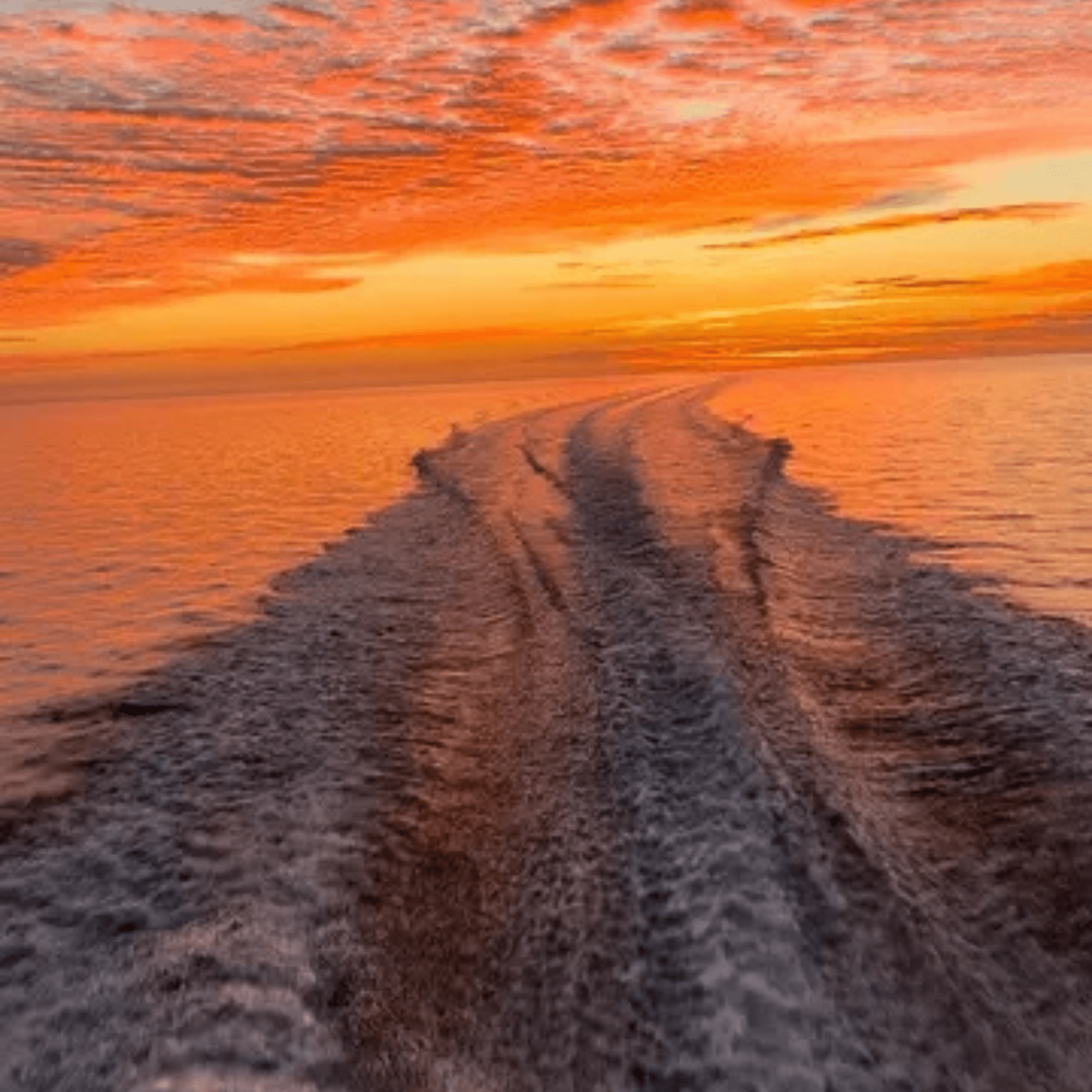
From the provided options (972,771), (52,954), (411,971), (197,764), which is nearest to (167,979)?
(52,954)

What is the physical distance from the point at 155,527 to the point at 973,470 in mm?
17370

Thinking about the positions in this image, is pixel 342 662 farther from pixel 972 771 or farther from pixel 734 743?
pixel 972 771

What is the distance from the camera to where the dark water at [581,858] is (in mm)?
4777

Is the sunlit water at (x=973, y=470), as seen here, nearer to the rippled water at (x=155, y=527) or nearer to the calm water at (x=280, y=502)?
the calm water at (x=280, y=502)

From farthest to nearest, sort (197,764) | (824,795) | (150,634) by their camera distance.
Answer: (150,634) < (197,764) < (824,795)

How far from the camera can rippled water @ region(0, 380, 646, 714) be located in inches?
481

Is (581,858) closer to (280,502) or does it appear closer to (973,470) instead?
(280,502)

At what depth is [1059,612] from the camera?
1119cm

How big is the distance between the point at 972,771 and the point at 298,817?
4.58 meters

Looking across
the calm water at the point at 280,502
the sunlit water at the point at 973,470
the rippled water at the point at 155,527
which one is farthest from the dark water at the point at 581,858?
the sunlit water at the point at 973,470

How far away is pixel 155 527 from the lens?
2141cm

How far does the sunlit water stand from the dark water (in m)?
1.98

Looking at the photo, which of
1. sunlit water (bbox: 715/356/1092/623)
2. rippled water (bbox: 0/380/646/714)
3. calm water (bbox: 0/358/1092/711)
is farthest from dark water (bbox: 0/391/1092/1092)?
sunlit water (bbox: 715/356/1092/623)

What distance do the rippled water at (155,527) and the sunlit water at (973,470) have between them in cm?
946
